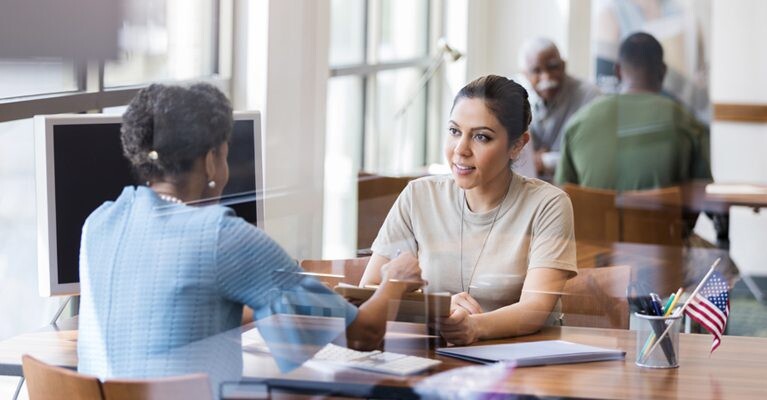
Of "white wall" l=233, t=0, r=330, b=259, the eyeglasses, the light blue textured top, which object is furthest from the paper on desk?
the light blue textured top

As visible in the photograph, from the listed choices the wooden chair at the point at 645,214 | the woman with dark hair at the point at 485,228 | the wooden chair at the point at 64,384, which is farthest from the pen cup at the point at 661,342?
the wooden chair at the point at 64,384

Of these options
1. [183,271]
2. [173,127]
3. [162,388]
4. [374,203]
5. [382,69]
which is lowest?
[162,388]

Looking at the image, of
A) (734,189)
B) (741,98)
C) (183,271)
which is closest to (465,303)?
(183,271)

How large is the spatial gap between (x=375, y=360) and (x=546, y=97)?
555 millimetres

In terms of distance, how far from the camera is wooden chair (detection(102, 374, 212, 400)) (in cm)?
203

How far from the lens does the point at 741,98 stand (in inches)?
143

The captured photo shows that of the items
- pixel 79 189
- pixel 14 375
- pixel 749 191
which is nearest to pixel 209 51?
pixel 79 189

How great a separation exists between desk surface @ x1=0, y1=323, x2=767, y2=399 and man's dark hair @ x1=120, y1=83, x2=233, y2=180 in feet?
1.11

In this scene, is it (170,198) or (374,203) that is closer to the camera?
(170,198)

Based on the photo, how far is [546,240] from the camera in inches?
80.1

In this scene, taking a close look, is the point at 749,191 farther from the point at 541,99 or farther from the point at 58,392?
the point at 58,392

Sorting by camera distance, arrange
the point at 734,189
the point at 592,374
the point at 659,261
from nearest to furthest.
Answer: the point at 592,374, the point at 659,261, the point at 734,189

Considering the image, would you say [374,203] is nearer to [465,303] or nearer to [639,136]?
[465,303]

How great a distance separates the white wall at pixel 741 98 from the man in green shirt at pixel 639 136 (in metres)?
0.09
